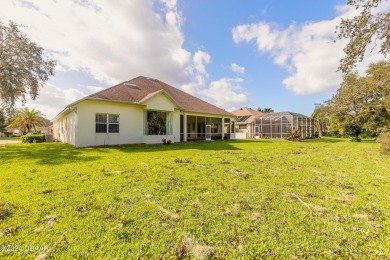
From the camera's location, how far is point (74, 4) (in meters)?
9.71

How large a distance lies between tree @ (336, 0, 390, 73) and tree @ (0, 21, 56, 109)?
70.0 feet

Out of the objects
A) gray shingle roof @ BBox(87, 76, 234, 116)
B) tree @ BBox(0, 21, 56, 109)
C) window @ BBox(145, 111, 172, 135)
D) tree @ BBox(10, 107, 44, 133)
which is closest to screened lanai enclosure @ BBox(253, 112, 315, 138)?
gray shingle roof @ BBox(87, 76, 234, 116)

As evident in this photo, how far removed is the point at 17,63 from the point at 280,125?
30.0 meters

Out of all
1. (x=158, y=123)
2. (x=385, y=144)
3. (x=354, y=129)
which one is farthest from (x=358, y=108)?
(x=158, y=123)

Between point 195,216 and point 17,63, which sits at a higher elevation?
point 17,63

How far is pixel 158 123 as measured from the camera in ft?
54.0

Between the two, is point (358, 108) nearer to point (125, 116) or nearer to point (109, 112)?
point (125, 116)

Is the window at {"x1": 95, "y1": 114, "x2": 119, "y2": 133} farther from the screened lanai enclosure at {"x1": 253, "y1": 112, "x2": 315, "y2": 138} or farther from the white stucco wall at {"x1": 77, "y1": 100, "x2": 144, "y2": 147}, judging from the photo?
the screened lanai enclosure at {"x1": 253, "y1": 112, "x2": 315, "y2": 138}

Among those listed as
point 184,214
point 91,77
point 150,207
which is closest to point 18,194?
point 150,207

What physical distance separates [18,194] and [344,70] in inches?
444

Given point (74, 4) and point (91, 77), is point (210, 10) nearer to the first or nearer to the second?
point (74, 4)

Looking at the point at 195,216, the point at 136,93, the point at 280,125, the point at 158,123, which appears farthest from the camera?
the point at 280,125

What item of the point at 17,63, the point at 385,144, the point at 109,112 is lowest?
the point at 385,144

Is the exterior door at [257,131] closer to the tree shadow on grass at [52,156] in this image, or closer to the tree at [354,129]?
the tree at [354,129]
